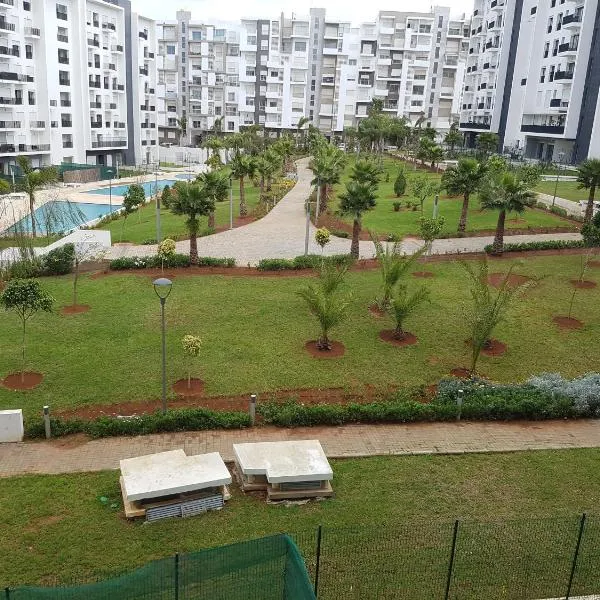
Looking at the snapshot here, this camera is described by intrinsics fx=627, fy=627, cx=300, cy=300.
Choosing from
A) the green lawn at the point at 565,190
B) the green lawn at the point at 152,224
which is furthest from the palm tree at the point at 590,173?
the green lawn at the point at 152,224

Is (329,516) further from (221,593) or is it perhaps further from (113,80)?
(113,80)

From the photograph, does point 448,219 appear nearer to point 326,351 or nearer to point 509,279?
point 509,279

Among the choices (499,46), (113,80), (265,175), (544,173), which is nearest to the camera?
(265,175)

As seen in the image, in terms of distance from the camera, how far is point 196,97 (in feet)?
331

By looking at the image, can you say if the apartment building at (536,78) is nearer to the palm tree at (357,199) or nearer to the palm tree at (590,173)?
the palm tree at (590,173)

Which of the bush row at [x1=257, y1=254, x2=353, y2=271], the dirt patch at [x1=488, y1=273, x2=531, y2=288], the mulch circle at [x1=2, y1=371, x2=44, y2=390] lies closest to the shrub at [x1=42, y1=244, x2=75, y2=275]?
the bush row at [x1=257, y1=254, x2=353, y2=271]

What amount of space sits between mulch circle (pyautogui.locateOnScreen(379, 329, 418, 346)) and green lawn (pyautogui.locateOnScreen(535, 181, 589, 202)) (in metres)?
29.9

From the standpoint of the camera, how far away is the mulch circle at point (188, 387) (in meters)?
15.8

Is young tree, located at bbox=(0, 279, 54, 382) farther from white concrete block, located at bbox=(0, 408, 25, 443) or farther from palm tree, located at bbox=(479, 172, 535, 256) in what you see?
palm tree, located at bbox=(479, 172, 535, 256)

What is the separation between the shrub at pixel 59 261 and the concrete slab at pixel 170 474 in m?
16.4

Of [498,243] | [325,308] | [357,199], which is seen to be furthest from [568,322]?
[357,199]

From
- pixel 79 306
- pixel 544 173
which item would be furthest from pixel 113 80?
pixel 79 306

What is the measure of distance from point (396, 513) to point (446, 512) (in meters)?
0.90

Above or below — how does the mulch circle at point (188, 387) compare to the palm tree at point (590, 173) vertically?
below
